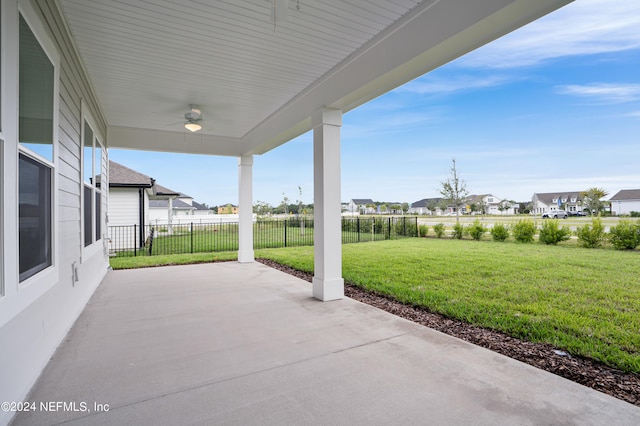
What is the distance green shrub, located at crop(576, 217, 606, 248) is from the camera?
822cm

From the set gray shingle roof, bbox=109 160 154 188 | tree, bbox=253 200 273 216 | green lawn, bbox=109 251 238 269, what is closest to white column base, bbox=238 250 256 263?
green lawn, bbox=109 251 238 269

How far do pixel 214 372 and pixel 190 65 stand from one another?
327 centimetres

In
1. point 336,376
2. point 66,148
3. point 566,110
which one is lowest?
point 336,376

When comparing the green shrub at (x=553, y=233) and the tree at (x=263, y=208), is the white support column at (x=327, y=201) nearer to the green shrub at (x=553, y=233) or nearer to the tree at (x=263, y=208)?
the green shrub at (x=553, y=233)

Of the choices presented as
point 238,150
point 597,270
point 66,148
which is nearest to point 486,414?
point 66,148

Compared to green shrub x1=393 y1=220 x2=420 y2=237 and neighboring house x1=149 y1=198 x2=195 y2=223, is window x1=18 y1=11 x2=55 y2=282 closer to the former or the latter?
neighboring house x1=149 y1=198 x2=195 y2=223

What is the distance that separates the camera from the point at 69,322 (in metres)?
3.05

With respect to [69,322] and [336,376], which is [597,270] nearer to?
[336,376]

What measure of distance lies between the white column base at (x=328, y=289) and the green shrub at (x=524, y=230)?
27.7 ft

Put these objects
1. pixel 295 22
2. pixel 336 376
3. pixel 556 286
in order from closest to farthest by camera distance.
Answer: pixel 336 376
pixel 295 22
pixel 556 286

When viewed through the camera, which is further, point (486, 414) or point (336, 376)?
point (336, 376)

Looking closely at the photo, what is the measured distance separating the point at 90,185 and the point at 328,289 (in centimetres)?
360

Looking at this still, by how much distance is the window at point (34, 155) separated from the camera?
1897 mm

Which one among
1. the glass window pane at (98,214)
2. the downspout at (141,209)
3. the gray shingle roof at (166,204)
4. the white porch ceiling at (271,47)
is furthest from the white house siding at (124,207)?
the gray shingle roof at (166,204)
